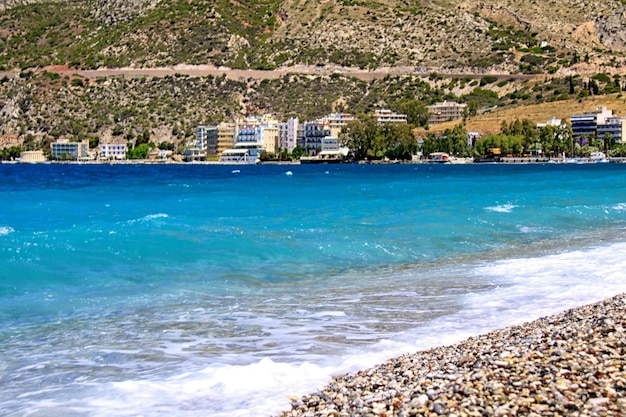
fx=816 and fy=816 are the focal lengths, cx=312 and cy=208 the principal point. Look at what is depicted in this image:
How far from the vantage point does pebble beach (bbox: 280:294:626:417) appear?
692 centimetres

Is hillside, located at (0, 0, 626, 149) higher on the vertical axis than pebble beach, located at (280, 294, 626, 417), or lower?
higher

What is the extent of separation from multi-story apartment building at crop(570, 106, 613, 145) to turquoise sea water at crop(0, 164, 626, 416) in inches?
4589

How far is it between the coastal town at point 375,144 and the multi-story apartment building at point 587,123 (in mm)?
179

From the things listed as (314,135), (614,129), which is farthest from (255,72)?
(614,129)

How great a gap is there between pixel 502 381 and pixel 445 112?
16852cm

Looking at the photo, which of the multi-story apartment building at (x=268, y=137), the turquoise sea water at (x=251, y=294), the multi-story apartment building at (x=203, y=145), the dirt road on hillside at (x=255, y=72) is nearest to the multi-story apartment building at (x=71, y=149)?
the multi-story apartment building at (x=203, y=145)

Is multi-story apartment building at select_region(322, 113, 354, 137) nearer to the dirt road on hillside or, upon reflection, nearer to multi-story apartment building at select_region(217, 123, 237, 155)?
multi-story apartment building at select_region(217, 123, 237, 155)

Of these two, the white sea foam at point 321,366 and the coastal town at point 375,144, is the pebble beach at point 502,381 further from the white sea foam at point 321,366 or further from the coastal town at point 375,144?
the coastal town at point 375,144

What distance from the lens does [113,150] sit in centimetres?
17512

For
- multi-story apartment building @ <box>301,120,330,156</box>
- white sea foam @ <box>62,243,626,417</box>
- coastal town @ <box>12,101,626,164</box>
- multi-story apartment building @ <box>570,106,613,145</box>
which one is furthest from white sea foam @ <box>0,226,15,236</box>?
multi-story apartment building @ <box>301,120,330,156</box>

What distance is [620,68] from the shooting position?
18062 cm

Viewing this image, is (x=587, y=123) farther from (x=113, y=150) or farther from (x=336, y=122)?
(x=113, y=150)

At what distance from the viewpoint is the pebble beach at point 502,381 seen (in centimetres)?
692

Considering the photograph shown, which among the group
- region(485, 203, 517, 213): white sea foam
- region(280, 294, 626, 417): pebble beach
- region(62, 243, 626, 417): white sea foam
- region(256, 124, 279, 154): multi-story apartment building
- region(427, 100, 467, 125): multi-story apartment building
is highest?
region(427, 100, 467, 125): multi-story apartment building
